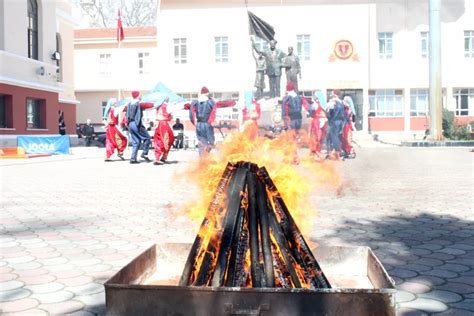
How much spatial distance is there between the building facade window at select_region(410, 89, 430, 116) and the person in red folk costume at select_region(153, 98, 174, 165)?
2873 cm

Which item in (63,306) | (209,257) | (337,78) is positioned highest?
(337,78)

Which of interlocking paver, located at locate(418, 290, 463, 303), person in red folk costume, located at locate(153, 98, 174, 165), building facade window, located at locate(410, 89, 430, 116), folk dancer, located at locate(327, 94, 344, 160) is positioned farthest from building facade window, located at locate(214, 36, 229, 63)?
interlocking paver, located at locate(418, 290, 463, 303)

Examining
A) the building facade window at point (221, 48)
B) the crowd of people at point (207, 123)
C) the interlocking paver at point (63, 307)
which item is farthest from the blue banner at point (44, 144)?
the building facade window at point (221, 48)

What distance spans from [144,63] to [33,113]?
19633 mm

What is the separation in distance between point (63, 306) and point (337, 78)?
38.3 metres

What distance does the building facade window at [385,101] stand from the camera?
134 feet

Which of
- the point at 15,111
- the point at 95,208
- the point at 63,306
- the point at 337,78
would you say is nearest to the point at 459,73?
the point at 337,78

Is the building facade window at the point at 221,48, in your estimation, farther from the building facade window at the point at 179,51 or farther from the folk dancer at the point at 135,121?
the folk dancer at the point at 135,121

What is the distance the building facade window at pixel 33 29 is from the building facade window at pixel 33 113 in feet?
8.88

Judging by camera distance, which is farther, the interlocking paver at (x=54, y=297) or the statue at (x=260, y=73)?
the statue at (x=260, y=73)

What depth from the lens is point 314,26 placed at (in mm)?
40312

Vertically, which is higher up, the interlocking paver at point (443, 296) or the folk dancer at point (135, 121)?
the folk dancer at point (135, 121)

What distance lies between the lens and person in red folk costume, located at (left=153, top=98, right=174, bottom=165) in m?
15.8

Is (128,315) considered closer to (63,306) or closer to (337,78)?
(63,306)
